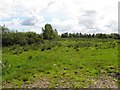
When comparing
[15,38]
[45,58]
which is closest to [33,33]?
[15,38]

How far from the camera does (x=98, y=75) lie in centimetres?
1809

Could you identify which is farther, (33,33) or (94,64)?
(33,33)

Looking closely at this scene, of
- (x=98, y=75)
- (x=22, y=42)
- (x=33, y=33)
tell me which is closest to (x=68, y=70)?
(x=98, y=75)

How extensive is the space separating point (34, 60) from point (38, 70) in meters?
4.34

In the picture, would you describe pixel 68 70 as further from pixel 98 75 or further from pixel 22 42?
pixel 22 42

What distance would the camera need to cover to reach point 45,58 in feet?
81.9

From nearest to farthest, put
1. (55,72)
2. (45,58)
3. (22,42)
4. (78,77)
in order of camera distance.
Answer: (78,77), (55,72), (45,58), (22,42)

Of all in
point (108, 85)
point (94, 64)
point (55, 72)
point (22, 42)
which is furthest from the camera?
point (22, 42)

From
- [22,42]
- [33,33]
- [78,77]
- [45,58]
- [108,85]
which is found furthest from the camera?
[33,33]

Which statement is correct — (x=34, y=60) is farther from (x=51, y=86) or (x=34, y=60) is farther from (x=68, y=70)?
(x=51, y=86)

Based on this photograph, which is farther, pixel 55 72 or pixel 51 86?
pixel 55 72

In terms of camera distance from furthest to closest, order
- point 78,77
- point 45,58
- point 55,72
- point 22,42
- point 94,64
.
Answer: point 22,42
point 45,58
point 94,64
point 55,72
point 78,77

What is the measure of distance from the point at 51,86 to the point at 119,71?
209 inches

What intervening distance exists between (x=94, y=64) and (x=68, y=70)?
253cm
